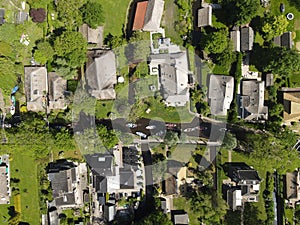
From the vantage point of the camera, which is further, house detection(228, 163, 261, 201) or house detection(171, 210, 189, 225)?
house detection(171, 210, 189, 225)

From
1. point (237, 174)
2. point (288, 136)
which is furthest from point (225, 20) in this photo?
point (237, 174)

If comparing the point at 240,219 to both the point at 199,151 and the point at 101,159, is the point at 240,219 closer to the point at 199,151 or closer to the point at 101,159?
the point at 199,151

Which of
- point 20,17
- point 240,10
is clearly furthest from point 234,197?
point 20,17

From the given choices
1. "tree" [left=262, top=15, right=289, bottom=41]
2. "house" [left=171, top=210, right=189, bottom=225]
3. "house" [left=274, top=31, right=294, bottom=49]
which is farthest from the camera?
"house" [left=171, top=210, right=189, bottom=225]

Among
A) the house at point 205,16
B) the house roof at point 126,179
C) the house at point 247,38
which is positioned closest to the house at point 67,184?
the house roof at point 126,179

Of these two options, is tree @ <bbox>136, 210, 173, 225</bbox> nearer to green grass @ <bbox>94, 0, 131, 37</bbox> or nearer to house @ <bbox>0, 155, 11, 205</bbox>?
house @ <bbox>0, 155, 11, 205</bbox>

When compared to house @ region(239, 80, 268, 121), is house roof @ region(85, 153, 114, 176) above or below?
below

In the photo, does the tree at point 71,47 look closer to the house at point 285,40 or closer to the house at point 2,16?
the house at point 2,16

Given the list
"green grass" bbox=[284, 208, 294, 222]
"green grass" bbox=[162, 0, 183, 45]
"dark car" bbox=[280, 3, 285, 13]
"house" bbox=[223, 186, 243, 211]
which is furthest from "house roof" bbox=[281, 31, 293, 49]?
"green grass" bbox=[284, 208, 294, 222]
